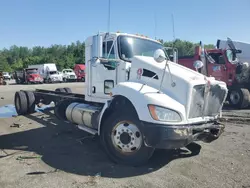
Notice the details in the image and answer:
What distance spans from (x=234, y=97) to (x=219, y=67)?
1773 millimetres

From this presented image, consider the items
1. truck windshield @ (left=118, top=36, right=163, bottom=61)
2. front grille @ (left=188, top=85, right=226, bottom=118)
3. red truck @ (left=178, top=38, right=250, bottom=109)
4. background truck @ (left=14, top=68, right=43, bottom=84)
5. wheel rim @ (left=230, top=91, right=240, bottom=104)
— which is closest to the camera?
front grille @ (left=188, top=85, right=226, bottom=118)

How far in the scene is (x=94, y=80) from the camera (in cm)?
668

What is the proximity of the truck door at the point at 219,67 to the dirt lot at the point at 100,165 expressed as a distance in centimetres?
720

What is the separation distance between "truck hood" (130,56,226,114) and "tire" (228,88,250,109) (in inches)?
334

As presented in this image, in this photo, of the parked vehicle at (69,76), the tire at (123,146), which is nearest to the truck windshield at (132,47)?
the tire at (123,146)

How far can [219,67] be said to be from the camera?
14.2 m

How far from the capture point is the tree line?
65075mm

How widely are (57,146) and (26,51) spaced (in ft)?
445

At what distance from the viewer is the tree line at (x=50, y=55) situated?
65.1 m

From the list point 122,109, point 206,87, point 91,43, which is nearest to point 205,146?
point 206,87

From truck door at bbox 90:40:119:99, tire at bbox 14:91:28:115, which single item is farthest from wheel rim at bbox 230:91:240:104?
tire at bbox 14:91:28:115

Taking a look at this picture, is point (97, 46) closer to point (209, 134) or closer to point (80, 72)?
point (209, 134)

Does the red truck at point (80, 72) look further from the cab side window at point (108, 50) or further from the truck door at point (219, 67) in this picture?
the cab side window at point (108, 50)

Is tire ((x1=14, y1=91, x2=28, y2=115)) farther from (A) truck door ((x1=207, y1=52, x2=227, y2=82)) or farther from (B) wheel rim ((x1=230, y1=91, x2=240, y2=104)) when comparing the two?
(B) wheel rim ((x1=230, y1=91, x2=240, y2=104))
